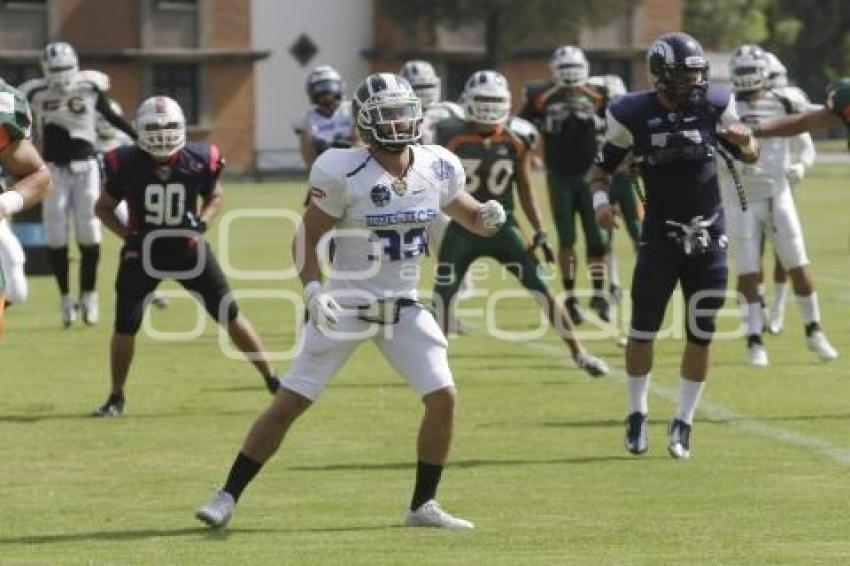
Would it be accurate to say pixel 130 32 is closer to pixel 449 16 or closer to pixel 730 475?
pixel 449 16

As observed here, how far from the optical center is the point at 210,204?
12.5 meters

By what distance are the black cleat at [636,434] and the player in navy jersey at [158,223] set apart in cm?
270

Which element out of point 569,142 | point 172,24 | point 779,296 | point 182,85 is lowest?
point 182,85

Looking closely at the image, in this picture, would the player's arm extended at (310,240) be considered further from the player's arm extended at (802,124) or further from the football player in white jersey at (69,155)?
the football player in white jersey at (69,155)

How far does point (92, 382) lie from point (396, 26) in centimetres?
4739

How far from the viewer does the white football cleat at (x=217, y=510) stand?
8.62 m

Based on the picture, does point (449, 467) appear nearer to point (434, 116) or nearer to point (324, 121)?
point (324, 121)

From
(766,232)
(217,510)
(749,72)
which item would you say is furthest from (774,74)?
(217,510)

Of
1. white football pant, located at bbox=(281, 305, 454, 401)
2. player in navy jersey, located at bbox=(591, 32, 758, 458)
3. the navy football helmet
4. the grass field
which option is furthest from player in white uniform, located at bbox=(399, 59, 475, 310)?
white football pant, located at bbox=(281, 305, 454, 401)

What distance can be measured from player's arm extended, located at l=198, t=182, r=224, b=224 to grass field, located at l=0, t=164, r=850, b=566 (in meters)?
1.11

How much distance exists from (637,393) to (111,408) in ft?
10.9

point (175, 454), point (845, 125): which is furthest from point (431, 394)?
point (845, 125)

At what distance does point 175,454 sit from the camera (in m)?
11.0

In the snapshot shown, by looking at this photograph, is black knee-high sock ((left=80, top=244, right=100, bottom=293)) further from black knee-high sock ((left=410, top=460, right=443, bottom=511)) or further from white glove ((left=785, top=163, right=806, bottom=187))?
black knee-high sock ((left=410, top=460, right=443, bottom=511))
